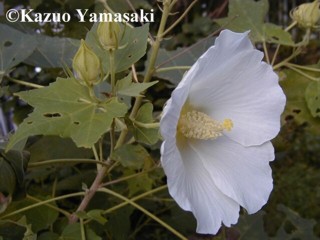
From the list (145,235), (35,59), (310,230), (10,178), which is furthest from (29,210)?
(310,230)

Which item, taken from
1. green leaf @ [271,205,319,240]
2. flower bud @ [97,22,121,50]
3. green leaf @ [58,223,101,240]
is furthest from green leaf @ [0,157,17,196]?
green leaf @ [271,205,319,240]

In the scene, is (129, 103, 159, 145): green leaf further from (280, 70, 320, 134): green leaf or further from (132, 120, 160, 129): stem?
(280, 70, 320, 134): green leaf

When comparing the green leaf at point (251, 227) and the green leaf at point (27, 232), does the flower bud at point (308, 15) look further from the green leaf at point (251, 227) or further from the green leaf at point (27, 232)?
the green leaf at point (27, 232)

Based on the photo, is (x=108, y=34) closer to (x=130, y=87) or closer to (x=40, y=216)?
(x=130, y=87)

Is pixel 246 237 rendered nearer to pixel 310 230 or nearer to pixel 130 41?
pixel 310 230

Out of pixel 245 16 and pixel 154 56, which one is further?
pixel 245 16

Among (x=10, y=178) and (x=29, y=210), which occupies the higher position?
(x=10, y=178)

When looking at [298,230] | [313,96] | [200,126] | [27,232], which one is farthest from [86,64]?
[298,230]
